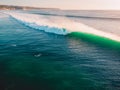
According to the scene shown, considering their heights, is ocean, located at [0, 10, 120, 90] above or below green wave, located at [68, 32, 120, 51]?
below

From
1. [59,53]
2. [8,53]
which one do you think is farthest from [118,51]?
[8,53]

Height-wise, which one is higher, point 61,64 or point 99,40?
point 99,40

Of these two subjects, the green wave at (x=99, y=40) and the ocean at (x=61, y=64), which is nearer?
the ocean at (x=61, y=64)

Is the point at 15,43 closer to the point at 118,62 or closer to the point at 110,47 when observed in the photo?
the point at 110,47

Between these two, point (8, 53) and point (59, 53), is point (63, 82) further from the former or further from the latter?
point (8, 53)

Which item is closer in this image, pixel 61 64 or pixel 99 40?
pixel 61 64

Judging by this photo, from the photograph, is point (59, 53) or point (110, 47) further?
point (110, 47)

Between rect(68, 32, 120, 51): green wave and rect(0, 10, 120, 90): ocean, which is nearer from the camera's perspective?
rect(0, 10, 120, 90): ocean

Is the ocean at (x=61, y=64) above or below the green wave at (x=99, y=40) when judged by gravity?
below

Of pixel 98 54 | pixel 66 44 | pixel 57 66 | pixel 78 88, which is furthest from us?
pixel 66 44

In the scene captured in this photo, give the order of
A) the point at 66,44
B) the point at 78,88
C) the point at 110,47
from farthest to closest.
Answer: the point at 66,44
the point at 110,47
the point at 78,88
